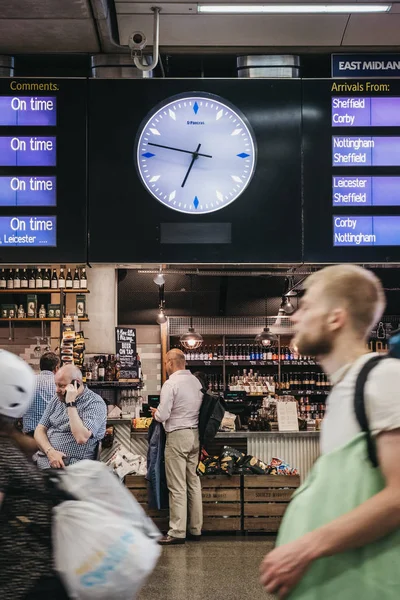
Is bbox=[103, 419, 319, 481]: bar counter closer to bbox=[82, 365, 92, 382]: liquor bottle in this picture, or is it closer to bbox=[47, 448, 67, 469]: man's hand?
bbox=[82, 365, 92, 382]: liquor bottle

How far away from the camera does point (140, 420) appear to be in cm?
914

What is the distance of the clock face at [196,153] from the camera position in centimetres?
540

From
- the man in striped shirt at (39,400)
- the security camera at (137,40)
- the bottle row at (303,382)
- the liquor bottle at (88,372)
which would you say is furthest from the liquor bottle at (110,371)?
the security camera at (137,40)

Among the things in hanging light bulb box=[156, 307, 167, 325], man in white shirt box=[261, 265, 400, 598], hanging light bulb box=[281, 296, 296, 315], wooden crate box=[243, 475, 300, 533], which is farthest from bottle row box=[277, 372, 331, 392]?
man in white shirt box=[261, 265, 400, 598]

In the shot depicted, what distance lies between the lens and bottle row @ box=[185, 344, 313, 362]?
49.9ft

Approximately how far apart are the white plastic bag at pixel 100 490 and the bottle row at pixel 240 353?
13027mm

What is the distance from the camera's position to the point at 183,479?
7.99 metres

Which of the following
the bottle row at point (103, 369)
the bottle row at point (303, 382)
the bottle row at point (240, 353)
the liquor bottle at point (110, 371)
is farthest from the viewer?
the bottle row at point (240, 353)

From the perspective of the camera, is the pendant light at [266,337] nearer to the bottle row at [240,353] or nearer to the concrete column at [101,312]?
the bottle row at [240,353]

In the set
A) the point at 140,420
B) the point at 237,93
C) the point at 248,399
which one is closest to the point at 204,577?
the point at 140,420

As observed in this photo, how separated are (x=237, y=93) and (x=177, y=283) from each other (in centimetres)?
985

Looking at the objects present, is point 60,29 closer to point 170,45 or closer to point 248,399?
point 170,45

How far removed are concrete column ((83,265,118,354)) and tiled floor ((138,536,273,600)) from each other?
16.8ft

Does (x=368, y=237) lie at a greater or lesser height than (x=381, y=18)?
lesser
